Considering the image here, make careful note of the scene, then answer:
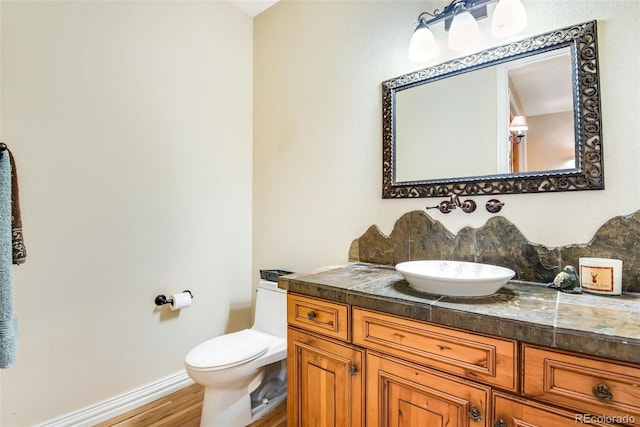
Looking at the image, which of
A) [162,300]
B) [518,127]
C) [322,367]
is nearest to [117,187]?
[162,300]

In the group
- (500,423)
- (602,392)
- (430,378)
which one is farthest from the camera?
(430,378)

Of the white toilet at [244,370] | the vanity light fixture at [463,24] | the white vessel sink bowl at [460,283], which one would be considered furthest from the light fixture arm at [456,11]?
the white toilet at [244,370]

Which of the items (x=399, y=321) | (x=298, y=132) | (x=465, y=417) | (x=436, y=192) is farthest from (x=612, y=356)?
(x=298, y=132)

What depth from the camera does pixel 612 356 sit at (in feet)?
2.23

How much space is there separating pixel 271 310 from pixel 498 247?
1364mm

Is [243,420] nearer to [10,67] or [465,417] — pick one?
[465,417]

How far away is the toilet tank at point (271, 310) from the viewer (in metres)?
1.90

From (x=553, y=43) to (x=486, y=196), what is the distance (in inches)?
26.2

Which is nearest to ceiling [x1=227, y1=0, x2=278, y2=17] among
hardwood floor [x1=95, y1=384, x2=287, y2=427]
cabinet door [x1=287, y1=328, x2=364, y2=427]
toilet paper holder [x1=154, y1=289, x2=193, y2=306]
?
toilet paper holder [x1=154, y1=289, x2=193, y2=306]

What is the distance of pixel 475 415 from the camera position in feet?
2.80

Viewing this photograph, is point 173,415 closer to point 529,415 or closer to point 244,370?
point 244,370

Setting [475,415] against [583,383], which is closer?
[583,383]

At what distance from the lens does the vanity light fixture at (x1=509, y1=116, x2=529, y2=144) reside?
131 cm

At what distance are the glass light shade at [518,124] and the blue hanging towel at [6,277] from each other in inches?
80.2
